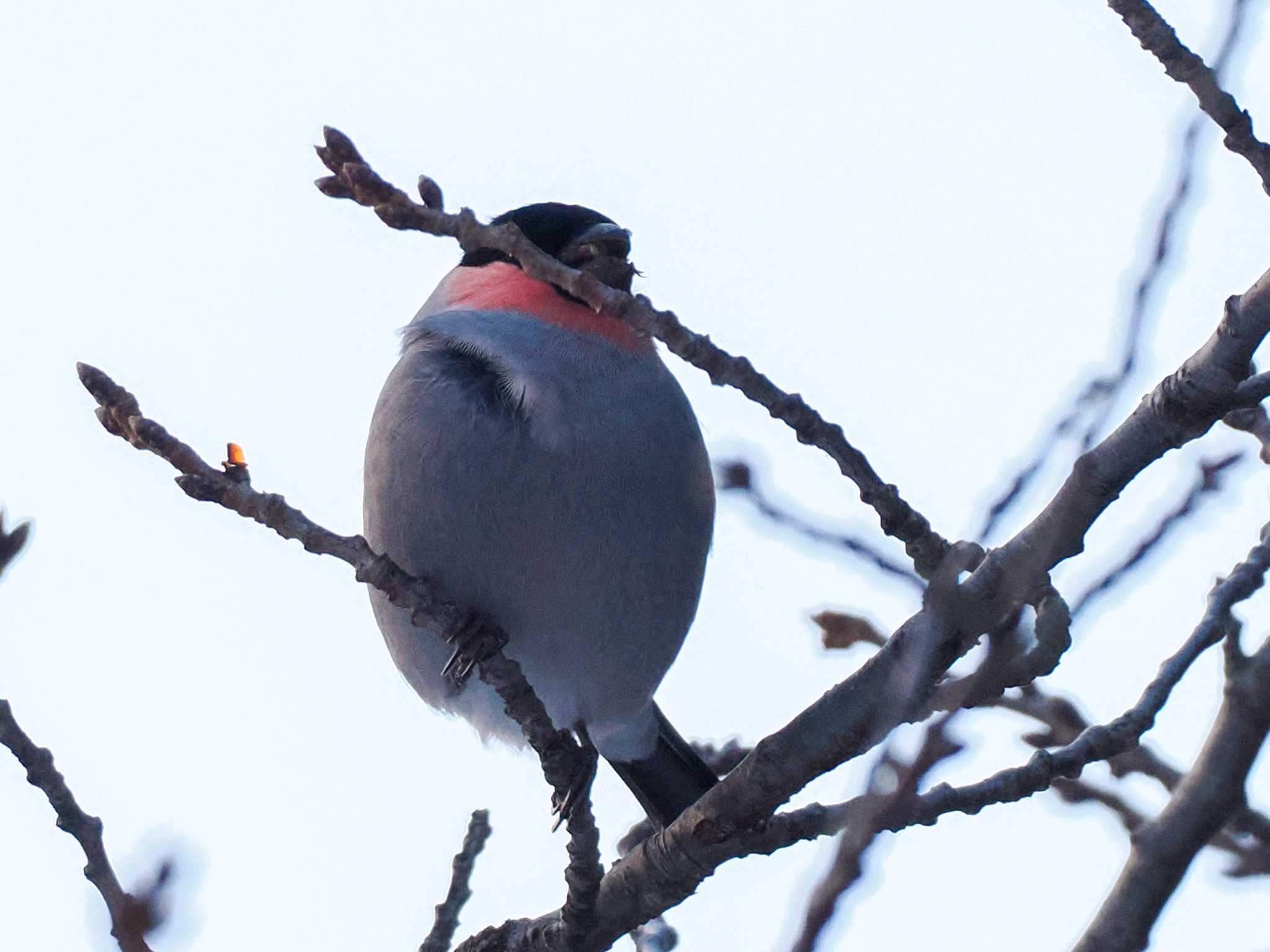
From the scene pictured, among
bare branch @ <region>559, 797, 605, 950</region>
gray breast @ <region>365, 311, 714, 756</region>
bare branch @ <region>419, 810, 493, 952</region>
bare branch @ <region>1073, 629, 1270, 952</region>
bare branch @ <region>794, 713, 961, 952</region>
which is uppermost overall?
gray breast @ <region>365, 311, 714, 756</region>

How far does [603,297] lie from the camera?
8.34 ft

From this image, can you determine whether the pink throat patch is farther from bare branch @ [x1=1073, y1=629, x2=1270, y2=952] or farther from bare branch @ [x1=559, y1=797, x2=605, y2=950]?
bare branch @ [x1=1073, y1=629, x2=1270, y2=952]

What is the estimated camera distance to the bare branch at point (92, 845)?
2.42 metres

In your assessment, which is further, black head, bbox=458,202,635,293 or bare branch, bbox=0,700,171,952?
black head, bbox=458,202,635,293

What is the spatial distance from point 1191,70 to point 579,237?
2.57 metres

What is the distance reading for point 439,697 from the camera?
441cm

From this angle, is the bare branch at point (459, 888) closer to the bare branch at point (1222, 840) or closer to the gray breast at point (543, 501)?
the gray breast at point (543, 501)

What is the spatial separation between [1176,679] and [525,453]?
1.60 meters

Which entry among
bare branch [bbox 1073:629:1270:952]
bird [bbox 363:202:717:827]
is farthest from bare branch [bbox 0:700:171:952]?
bare branch [bbox 1073:629:1270:952]

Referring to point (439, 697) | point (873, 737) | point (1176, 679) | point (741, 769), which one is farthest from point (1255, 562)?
point (439, 697)

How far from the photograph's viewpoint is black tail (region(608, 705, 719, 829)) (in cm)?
477

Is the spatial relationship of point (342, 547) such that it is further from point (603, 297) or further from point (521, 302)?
point (521, 302)

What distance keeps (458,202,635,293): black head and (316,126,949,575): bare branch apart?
6.19 ft

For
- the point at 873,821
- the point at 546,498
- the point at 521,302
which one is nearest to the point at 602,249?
the point at 521,302
